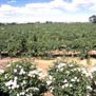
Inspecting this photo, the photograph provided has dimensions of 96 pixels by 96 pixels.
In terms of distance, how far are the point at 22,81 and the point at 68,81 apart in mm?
1201

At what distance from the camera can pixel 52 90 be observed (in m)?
8.83

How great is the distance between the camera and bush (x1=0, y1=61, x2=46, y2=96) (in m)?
8.52

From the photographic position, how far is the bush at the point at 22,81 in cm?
852

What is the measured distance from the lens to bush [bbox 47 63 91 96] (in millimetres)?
8516

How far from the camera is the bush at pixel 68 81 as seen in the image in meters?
8.52

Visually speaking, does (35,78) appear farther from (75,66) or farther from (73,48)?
(73,48)

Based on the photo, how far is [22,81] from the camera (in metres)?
8.64

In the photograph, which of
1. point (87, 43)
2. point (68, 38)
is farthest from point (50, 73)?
point (68, 38)

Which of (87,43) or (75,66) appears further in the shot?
(87,43)

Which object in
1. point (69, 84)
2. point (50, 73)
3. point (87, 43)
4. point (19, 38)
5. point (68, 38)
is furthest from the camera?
point (68, 38)

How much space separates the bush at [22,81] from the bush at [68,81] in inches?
12.8

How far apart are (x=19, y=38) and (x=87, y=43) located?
4610 millimetres

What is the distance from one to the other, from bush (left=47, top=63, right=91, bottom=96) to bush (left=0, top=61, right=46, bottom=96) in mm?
325

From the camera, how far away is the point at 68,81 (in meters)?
8.66
